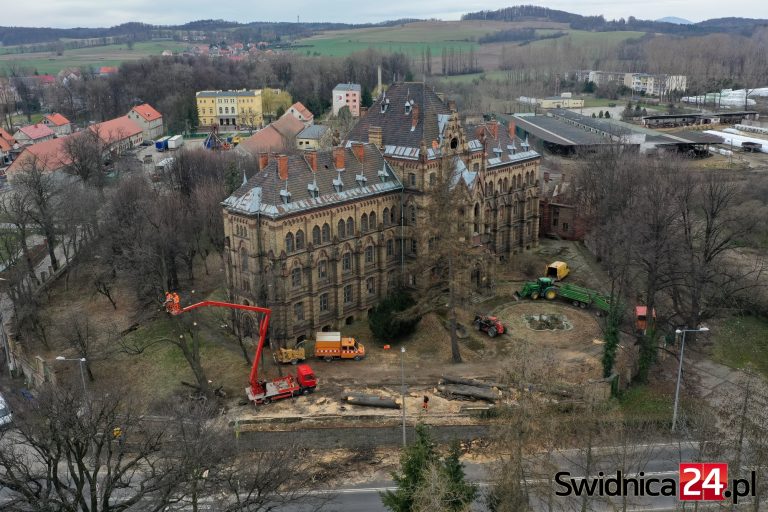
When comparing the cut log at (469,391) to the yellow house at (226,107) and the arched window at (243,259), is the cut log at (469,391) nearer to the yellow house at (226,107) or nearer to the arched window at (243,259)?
the arched window at (243,259)

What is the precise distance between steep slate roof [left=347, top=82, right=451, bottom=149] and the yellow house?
124145 millimetres

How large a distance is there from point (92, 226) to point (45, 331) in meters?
22.4

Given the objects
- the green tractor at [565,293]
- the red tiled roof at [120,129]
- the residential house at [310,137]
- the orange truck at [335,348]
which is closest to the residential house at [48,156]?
the red tiled roof at [120,129]

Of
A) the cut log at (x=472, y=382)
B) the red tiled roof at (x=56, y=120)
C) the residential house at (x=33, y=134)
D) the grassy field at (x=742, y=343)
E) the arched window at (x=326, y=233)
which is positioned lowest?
the grassy field at (x=742, y=343)

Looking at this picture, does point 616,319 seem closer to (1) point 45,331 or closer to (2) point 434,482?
(2) point 434,482

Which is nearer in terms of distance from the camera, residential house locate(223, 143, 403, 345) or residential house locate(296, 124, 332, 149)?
residential house locate(223, 143, 403, 345)

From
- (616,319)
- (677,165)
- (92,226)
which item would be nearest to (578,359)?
(616,319)

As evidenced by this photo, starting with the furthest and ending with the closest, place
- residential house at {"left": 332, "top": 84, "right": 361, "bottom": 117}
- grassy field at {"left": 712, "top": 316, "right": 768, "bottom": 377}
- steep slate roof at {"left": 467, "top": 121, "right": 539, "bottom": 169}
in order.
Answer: residential house at {"left": 332, "top": 84, "right": 361, "bottom": 117}
steep slate roof at {"left": 467, "top": 121, "right": 539, "bottom": 169}
grassy field at {"left": 712, "top": 316, "right": 768, "bottom": 377}

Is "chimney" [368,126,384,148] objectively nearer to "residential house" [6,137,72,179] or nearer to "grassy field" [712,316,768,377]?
"grassy field" [712,316,768,377]

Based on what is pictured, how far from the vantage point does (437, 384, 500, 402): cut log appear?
50.7 meters

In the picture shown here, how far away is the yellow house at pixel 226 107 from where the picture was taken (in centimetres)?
18988

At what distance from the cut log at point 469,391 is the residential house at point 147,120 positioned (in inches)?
5541

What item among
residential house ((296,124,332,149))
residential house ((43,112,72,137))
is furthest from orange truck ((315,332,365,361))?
residential house ((43,112,72,137))

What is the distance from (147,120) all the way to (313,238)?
12842cm
